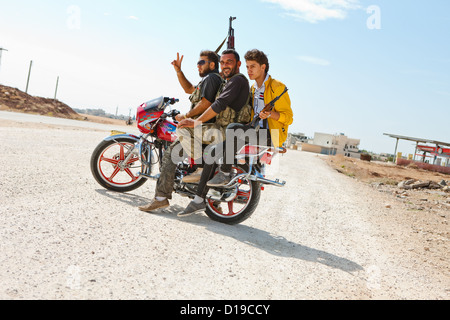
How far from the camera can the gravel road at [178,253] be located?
2.67 m

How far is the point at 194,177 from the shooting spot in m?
4.90

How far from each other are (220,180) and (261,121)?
2.86 ft

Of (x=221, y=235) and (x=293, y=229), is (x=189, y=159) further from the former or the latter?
(x=293, y=229)

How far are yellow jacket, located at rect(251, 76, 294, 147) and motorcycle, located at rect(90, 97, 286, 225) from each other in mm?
178

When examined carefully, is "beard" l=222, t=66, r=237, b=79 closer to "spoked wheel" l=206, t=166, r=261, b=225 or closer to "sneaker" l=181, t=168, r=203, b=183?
"spoked wheel" l=206, t=166, r=261, b=225

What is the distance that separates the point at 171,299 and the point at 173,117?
10.6 ft

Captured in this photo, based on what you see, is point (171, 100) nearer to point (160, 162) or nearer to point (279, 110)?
point (160, 162)

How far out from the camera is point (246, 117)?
15.3ft

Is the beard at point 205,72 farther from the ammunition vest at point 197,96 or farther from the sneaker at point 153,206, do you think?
the sneaker at point 153,206

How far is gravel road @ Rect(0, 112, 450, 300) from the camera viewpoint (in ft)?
8.77

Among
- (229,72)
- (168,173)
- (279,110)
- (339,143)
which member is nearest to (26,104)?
(168,173)

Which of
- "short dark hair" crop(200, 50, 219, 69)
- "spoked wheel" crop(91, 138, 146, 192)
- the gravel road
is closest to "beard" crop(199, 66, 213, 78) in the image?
"short dark hair" crop(200, 50, 219, 69)

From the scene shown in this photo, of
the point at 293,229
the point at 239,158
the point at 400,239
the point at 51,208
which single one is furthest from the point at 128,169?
the point at 400,239
